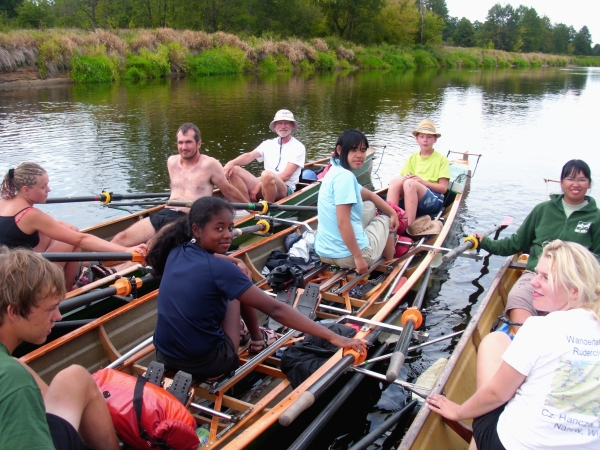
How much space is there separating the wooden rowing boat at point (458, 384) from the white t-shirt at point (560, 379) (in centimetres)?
84

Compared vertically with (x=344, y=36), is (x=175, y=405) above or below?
below

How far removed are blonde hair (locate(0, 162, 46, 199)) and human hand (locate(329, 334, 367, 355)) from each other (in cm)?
320

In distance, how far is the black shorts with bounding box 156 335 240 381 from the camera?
12.7ft

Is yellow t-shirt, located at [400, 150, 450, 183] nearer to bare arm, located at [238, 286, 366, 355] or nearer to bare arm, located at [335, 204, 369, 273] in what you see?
bare arm, located at [335, 204, 369, 273]

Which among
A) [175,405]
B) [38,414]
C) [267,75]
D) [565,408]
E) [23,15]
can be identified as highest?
[23,15]

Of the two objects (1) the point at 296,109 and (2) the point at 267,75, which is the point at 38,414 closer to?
(1) the point at 296,109

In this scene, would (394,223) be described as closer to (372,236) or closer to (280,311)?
(372,236)

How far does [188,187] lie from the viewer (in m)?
7.37

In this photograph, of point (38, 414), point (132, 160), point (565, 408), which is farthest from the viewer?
point (132, 160)


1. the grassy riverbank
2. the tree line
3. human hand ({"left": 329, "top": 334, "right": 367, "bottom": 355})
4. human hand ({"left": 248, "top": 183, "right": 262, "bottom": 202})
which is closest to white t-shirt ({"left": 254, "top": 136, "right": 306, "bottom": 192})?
human hand ({"left": 248, "top": 183, "right": 262, "bottom": 202})

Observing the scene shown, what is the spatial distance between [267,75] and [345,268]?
35.1 metres

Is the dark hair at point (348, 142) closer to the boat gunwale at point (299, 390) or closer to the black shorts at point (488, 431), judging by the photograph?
the boat gunwale at point (299, 390)

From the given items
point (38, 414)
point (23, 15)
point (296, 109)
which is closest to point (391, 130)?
point (296, 109)

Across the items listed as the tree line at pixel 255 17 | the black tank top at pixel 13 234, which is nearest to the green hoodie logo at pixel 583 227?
the black tank top at pixel 13 234
